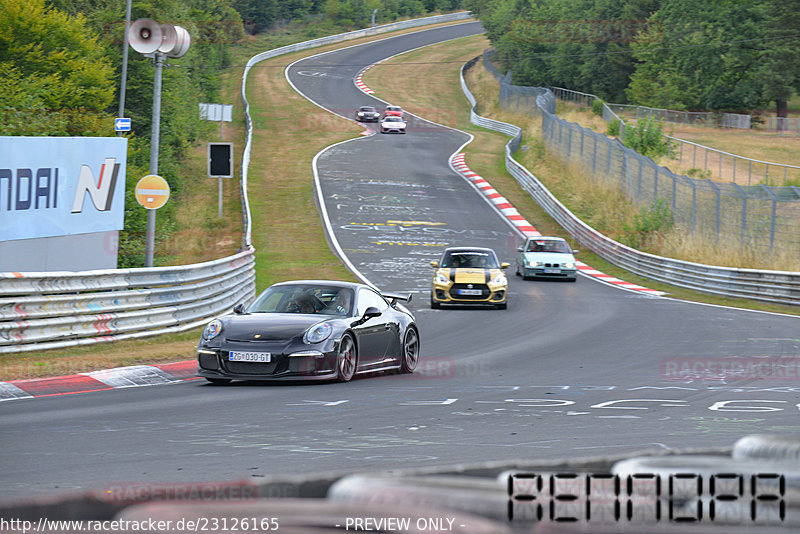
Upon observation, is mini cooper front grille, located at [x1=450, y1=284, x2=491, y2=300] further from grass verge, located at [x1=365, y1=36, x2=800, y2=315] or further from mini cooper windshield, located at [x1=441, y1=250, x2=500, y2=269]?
grass verge, located at [x1=365, y1=36, x2=800, y2=315]

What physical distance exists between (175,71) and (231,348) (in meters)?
43.0

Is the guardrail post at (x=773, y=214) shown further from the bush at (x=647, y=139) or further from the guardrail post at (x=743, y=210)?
the bush at (x=647, y=139)

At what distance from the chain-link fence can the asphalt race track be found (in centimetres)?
507

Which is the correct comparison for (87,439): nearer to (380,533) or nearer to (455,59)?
(380,533)

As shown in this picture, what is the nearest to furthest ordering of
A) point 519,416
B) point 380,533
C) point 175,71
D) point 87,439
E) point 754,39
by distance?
point 380,533 → point 87,439 → point 519,416 → point 175,71 → point 754,39

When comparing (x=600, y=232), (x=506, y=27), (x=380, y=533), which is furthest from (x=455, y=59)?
(x=380, y=533)

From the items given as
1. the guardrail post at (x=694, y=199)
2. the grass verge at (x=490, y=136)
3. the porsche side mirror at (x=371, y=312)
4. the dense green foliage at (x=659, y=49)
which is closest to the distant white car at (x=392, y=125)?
the grass verge at (x=490, y=136)

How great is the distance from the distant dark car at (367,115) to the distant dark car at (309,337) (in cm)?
6177

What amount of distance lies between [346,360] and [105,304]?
4.91m

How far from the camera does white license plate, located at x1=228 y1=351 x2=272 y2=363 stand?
12172mm

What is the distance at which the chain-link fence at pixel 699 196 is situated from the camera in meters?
29.1

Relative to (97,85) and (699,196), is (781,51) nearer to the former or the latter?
(699,196)

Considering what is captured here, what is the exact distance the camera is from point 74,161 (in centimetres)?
1855

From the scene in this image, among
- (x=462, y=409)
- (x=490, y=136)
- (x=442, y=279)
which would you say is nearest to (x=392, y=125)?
(x=490, y=136)
